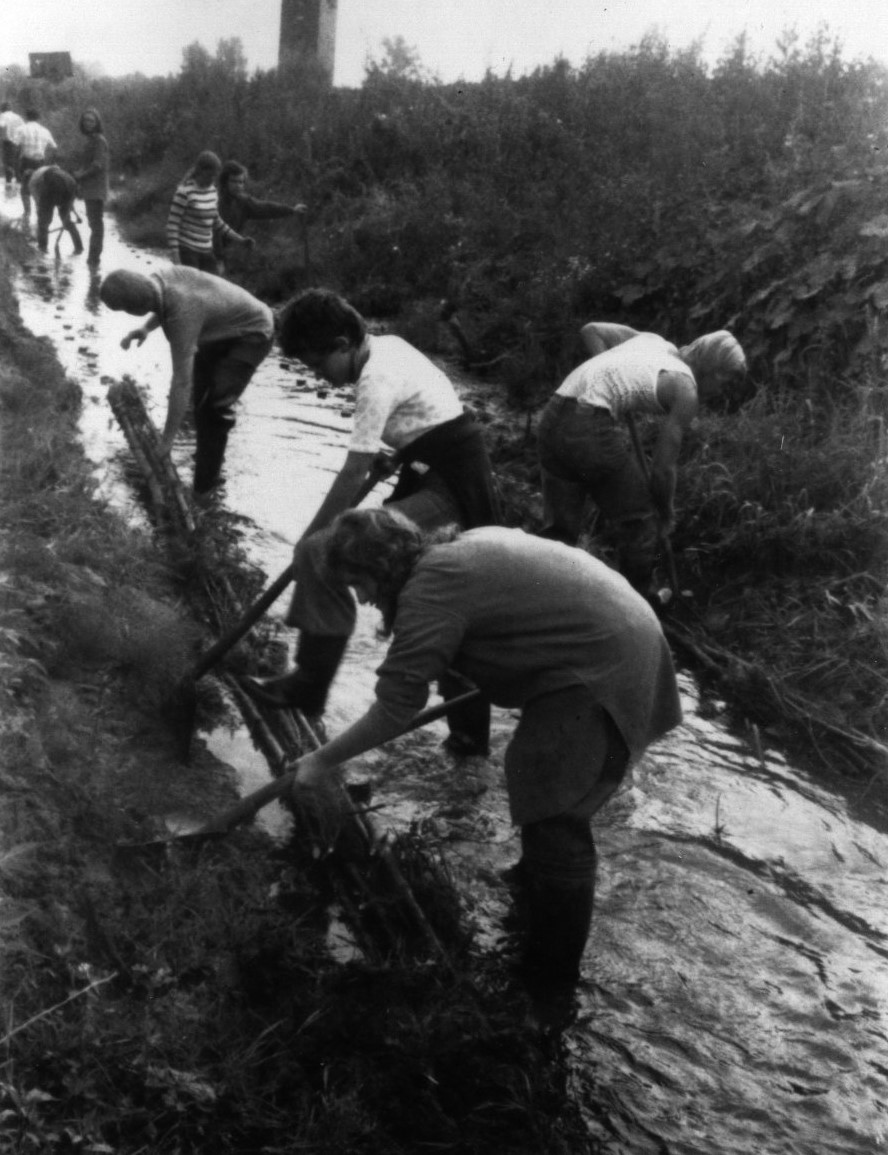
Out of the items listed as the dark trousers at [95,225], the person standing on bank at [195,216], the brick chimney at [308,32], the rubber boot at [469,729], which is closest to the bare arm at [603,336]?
the rubber boot at [469,729]

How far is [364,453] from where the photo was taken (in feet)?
14.6

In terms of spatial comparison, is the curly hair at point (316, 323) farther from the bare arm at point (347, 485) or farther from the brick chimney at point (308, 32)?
the brick chimney at point (308, 32)

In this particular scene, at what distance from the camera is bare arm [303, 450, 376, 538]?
4422 mm

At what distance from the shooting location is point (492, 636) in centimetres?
333

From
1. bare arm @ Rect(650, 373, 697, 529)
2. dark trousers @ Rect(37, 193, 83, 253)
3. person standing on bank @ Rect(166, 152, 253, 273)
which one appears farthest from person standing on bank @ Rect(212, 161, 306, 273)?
bare arm @ Rect(650, 373, 697, 529)

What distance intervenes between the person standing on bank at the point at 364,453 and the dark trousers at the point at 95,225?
1199 centimetres

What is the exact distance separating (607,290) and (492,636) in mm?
8504

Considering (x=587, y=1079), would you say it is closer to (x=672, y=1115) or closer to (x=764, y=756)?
(x=672, y=1115)

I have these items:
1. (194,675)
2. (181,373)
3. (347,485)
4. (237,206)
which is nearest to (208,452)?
(181,373)

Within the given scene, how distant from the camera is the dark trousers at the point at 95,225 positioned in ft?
50.6

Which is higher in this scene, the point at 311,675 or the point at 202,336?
the point at 202,336

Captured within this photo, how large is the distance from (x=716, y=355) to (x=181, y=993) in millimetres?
3794

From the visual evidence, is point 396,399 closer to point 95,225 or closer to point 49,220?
point 95,225

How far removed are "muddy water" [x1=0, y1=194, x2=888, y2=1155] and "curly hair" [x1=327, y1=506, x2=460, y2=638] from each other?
61.6 inches
